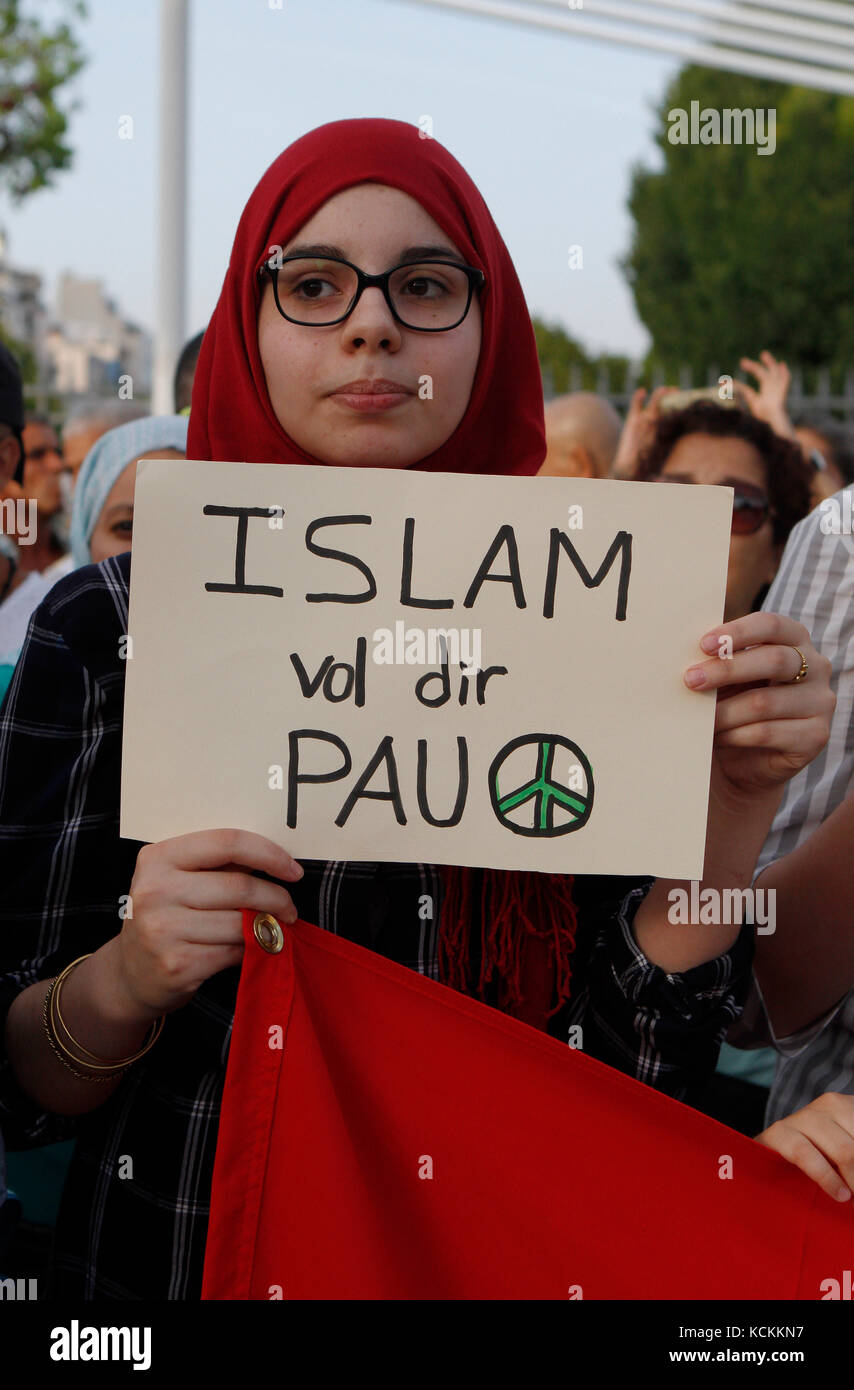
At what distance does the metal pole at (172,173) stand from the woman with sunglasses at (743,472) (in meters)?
2.99

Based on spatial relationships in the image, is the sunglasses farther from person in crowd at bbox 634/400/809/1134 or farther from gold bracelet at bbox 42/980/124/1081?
gold bracelet at bbox 42/980/124/1081

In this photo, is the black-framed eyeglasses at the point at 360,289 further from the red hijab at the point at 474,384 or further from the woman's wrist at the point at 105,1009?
the woman's wrist at the point at 105,1009

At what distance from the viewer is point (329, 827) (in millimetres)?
1335

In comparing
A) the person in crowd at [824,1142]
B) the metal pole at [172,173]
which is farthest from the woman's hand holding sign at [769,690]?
the metal pole at [172,173]

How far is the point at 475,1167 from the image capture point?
1341 millimetres

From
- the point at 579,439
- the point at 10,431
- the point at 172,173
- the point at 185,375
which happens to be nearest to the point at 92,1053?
the point at 10,431

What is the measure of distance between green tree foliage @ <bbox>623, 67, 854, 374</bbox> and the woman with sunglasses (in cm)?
2556

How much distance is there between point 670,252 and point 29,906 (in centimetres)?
3189

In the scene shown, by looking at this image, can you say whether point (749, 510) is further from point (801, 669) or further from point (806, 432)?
point (801, 669)

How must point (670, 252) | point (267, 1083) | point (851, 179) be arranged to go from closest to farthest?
point (267, 1083) → point (851, 179) → point (670, 252)

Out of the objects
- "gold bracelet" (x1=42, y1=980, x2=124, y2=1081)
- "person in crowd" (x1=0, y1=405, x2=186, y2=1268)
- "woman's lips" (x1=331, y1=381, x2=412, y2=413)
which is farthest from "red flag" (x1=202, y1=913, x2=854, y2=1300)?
"person in crowd" (x1=0, y1=405, x2=186, y2=1268)

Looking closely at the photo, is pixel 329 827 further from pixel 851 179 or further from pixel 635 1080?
pixel 851 179
